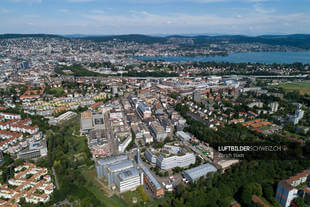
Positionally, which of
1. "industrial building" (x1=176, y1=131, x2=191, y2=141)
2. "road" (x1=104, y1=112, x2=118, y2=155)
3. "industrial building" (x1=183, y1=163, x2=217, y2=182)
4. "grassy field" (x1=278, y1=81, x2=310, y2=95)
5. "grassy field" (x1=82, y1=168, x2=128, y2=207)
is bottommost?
"grassy field" (x1=82, y1=168, x2=128, y2=207)

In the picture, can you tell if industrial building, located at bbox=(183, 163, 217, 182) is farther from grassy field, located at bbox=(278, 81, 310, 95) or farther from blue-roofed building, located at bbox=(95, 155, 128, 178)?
grassy field, located at bbox=(278, 81, 310, 95)

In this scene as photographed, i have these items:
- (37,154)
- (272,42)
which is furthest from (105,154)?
(272,42)

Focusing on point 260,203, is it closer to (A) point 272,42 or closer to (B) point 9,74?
(B) point 9,74

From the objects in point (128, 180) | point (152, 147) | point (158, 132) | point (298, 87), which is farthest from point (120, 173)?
point (298, 87)

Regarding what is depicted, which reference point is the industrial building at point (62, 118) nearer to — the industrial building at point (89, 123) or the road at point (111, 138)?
the industrial building at point (89, 123)

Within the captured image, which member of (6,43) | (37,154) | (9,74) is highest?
(6,43)

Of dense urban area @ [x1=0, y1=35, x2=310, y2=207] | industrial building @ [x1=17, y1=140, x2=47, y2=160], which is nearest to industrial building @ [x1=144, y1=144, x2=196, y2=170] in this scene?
dense urban area @ [x1=0, y1=35, x2=310, y2=207]
